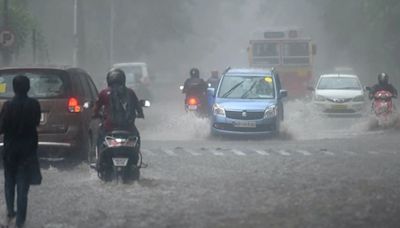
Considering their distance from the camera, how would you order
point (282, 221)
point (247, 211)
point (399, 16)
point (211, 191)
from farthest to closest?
point (399, 16)
point (211, 191)
point (247, 211)
point (282, 221)

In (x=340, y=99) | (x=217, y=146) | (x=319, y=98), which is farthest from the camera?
(x=319, y=98)

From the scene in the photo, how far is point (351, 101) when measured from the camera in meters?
34.9

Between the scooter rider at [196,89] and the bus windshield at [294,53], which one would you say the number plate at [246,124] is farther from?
the bus windshield at [294,53]

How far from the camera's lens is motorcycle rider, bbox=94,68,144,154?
1520 cm

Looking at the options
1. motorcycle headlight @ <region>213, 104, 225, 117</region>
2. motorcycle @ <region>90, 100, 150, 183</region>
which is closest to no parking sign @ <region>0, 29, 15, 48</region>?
motorcycle headlight @ <region>213, 104, 225, 117</region>

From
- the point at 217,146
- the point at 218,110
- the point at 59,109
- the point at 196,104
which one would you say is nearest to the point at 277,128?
the point at 218,110

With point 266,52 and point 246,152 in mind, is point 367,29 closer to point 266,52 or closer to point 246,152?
point 266,52

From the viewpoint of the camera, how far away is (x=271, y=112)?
2583cm

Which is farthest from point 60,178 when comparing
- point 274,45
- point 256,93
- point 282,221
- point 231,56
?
point 231,56

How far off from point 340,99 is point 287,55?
864cm

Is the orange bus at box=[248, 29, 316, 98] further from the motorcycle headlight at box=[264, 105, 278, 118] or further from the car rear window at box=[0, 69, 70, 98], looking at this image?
the car rear window at box=[0, 69, 70, 98]

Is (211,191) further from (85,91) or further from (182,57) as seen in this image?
(182,57)

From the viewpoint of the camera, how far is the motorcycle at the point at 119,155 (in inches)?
593

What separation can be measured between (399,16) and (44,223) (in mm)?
47917
